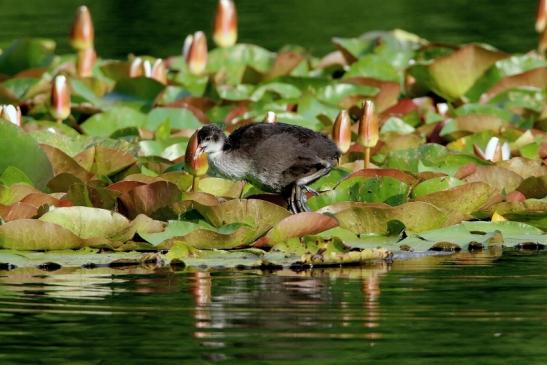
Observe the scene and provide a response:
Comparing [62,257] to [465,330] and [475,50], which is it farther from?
[475,50]

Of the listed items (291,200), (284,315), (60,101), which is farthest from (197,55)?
(284,315)

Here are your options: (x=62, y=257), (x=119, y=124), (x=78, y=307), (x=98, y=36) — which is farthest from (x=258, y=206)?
(x=98, y=36)

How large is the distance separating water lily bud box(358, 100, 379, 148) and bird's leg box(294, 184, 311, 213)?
76 centimetres

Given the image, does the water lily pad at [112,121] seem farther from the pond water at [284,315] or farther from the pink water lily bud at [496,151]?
the pond water at [284,315]

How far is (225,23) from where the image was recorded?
11789 mm

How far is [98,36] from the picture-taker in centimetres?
1656

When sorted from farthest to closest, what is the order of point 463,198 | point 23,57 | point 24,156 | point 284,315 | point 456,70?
point 23,57 < point 456,70 < point 24,156 < point 463,198 < point 284,315

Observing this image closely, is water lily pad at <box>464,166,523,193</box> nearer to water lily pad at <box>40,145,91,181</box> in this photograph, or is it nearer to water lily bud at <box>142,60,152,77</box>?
water lily pad at <box>40,145,91,181</box>

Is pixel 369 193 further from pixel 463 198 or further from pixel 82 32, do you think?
pixel 82 32

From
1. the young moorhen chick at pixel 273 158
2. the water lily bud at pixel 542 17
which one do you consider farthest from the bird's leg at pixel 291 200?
the water lily bud at pixel 542 17

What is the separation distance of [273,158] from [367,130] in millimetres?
875

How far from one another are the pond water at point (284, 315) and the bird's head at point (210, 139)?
1125 mm

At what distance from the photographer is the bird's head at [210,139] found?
715cm

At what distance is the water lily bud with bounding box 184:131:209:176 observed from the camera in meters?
7.13
